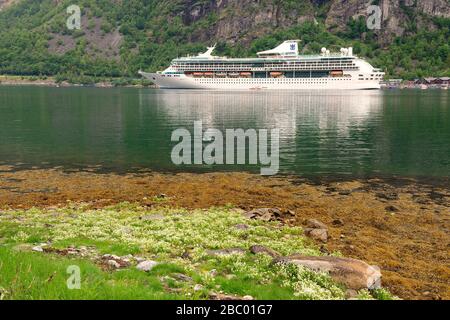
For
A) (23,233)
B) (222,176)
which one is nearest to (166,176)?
(222,176)

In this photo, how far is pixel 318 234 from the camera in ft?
66.1

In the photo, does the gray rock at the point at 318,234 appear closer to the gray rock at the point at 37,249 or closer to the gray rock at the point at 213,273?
the gray rock at the point at 213,273

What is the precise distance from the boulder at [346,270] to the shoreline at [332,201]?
1142 millimetres

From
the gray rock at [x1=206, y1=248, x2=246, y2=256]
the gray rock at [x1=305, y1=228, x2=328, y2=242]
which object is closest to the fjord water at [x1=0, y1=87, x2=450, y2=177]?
the gray rock at [x1=305, y1=228, x2=328, y2=242]

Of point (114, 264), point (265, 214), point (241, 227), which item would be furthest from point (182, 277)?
point (265, 214)

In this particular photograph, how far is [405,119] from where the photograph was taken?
79438 mm

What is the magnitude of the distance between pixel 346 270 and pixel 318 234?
6.36 meters

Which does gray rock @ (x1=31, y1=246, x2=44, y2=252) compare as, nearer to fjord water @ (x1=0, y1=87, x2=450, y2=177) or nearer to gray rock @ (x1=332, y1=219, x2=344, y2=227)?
gray rock @ (x1=332, y1=219, x2=344, y2=227)

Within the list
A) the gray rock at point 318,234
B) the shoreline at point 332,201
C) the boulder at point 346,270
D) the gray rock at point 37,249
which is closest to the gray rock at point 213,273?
the boulder at point 346,270

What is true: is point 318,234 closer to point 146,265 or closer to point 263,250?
point 263,250

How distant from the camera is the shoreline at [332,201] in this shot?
17422 millimetres

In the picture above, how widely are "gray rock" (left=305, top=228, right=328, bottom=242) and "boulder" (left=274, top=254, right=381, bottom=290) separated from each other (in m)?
5.28
